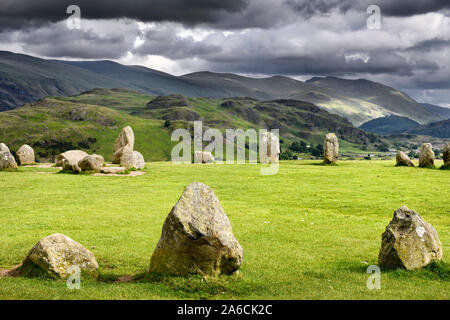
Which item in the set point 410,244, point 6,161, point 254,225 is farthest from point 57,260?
point 6,161

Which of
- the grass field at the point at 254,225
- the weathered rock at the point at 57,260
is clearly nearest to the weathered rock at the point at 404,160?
the grass field at the point at 254,225

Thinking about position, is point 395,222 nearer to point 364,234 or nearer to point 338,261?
point 338,261

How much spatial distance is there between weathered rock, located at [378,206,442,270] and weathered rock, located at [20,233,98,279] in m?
11.4

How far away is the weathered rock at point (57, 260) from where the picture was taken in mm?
14852

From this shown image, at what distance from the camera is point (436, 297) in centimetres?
1295

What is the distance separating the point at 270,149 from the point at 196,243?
47.5 meters

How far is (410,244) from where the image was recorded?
15.5m

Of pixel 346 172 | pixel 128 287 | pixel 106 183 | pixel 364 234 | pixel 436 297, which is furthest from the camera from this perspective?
pixel 346 172

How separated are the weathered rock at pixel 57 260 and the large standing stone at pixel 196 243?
2791 mm

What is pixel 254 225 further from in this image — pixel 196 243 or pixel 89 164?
pixel 89 164

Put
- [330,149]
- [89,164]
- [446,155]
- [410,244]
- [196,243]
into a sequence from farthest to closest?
[330,149] → [446,155] → [89,164] → [410,244] → [196,243]

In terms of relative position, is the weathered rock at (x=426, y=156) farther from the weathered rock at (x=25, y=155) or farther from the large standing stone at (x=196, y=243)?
the weathered rock at (x=25, y=155)
